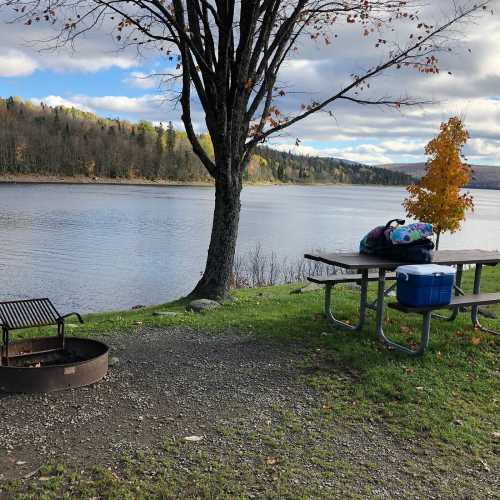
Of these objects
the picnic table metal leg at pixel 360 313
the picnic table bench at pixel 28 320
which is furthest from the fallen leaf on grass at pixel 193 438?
the picnic table metal leg at pixel 360 313

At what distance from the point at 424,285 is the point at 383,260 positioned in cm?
73

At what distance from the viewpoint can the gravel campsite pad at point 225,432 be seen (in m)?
3.83

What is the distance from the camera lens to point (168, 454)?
401cm

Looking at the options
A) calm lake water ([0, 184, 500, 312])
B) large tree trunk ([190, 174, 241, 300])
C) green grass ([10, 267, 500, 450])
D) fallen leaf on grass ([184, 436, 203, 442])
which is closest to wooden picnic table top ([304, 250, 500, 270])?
green grass ([10, 267, 500, 450])

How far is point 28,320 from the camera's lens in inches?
210

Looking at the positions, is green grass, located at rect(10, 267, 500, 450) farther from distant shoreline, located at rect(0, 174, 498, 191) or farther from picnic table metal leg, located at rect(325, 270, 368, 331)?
distant shoreline, located at rect(0, 174, 498, 191)

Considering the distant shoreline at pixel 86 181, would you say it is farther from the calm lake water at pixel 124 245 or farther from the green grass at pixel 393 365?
the green grass at pixel 393 365

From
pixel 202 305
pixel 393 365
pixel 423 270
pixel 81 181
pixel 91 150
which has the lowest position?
pixel 81 181

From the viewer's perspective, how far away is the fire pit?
4.93 meters

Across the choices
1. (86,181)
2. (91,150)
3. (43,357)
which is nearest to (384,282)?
(43,357)

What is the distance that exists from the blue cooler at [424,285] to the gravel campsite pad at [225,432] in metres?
1.44

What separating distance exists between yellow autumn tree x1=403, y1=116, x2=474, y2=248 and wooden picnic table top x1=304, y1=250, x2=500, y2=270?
13362 mm

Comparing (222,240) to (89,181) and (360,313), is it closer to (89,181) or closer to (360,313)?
(360,313)

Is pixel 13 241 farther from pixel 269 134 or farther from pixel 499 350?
pixel 499 350
